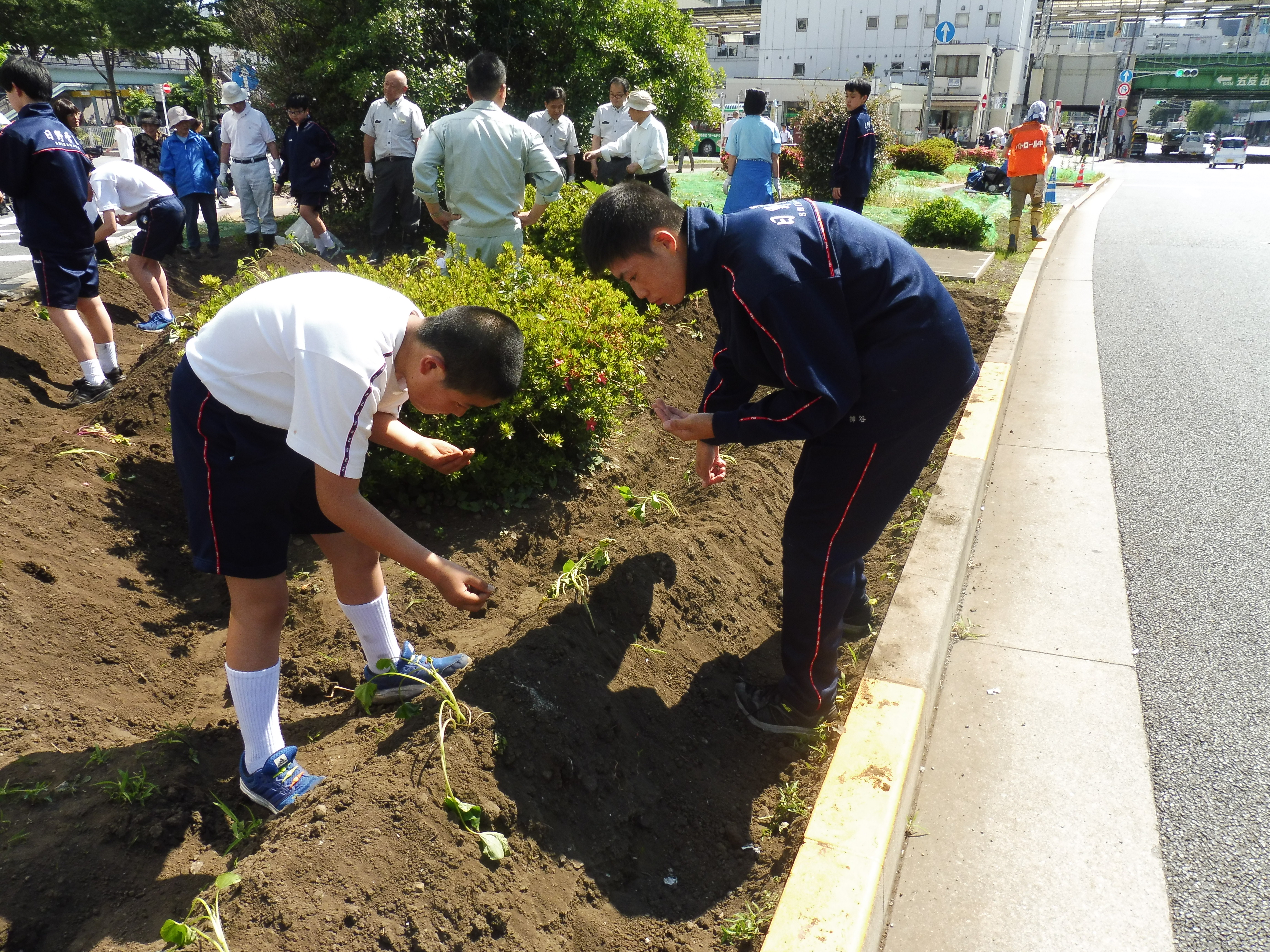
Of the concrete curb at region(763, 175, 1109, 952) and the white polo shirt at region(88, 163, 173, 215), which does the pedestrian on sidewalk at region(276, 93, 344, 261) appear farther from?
the concrete curb at region(763, 175, 1109, 952)

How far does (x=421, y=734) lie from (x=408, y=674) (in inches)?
18.3

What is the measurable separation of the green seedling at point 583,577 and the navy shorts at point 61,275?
13.8 feet

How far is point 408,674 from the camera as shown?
2.71 m

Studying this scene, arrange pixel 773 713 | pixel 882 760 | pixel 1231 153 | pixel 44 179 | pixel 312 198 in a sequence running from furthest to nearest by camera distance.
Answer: pixel 1231 153, pixel 312 198, pixel 44 179, pixel 773 713, pixel 882 760

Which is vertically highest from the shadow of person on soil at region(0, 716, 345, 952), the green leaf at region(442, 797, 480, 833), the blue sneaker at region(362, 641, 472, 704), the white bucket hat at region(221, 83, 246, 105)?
the white bucket hat at region(221, 83, 246, 105)

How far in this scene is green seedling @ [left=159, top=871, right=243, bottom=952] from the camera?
1.75m

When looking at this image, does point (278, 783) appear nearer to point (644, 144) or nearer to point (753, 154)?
point (644, 144)

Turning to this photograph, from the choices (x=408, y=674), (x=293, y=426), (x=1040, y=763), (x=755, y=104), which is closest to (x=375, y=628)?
(x=408, y=674)

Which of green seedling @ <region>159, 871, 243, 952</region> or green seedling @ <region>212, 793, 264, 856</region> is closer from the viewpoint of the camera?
green seedling @ <region>159, 871, 243, 952</region>

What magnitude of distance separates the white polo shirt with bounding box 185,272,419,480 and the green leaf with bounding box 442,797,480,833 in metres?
0.85

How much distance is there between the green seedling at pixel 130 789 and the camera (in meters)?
2.35

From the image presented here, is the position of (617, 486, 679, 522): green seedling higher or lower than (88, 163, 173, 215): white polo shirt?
lower

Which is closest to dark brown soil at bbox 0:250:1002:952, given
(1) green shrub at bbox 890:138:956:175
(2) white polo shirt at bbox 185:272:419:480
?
(2) white polo shirt at bbox 185:272:419:480

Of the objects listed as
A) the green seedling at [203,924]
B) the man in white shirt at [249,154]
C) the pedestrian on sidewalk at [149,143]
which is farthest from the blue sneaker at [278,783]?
the man in white shirt at [249,154]
